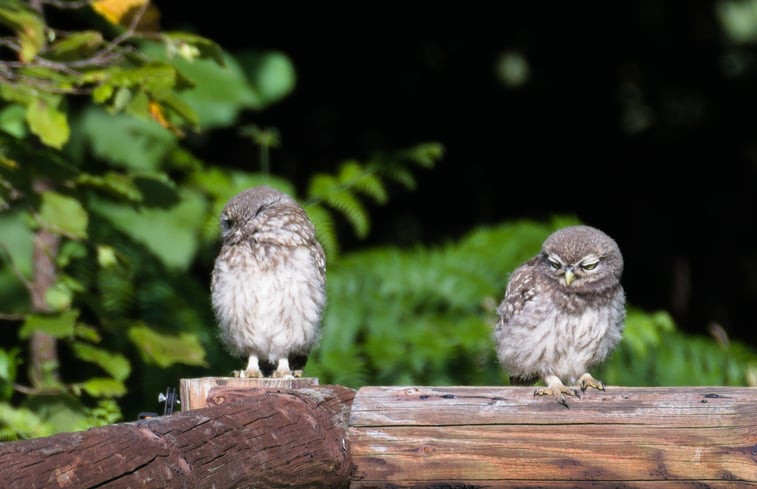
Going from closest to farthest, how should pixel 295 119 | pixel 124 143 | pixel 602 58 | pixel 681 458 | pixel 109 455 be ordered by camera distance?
pixel 109 455 → pixel 681 458 → pixel 124 143 → pixel 295 119 → pixel 602 58

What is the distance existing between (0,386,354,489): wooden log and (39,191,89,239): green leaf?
1612mm

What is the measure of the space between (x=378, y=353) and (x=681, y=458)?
3445 mm

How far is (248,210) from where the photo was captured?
4852 millimetres

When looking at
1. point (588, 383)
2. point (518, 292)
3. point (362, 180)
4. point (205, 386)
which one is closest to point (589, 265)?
point (518, 292)

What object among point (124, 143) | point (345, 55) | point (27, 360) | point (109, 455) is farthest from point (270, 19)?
point (109, 455)

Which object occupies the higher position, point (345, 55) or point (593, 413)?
point (345, 55)

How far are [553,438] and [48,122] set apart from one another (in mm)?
2361

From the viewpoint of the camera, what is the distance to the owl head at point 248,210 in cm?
480

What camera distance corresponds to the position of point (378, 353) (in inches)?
258

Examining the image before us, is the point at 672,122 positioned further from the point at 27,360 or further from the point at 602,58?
the point at 27,360

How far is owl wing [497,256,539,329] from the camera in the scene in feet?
15.4

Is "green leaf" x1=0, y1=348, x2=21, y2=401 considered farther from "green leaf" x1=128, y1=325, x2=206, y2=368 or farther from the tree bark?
"green leaf" x1=128, y1=325, x2=206, y2=368

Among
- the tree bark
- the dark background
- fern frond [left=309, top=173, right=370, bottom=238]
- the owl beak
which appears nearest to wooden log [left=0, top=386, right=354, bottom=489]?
the owl beak

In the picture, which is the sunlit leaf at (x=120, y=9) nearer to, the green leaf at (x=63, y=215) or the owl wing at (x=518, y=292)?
the green leaf at (x=63, y=215)
